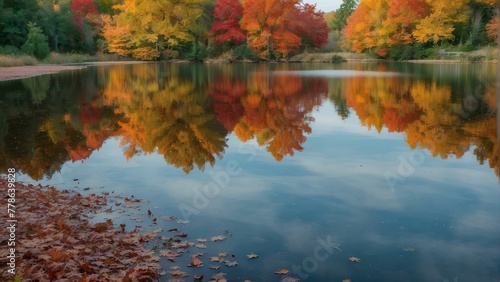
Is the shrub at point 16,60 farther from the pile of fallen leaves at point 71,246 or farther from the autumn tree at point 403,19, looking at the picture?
the autumn tree at point 403,19

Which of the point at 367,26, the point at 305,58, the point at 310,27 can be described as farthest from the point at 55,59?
the point at 367,26

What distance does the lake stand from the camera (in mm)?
5445

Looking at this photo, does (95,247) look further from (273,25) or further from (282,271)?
(273,25)

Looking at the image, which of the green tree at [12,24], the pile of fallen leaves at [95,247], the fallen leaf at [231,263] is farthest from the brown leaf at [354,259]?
the green tree at [12,24]

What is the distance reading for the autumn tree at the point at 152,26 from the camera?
57.6 meters

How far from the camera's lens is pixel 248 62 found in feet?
187

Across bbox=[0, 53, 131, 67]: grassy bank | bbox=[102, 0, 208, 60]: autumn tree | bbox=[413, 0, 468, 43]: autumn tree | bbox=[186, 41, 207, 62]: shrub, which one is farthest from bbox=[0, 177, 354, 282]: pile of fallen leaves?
bbox=[413, 0, 468, 43]: autumn tree

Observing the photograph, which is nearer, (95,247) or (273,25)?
(95,247)

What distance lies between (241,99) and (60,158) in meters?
10.1

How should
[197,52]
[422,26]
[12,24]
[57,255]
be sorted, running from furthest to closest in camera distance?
[197,52], [422,26], [12,24], [57,255]

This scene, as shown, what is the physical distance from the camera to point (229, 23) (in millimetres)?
58469

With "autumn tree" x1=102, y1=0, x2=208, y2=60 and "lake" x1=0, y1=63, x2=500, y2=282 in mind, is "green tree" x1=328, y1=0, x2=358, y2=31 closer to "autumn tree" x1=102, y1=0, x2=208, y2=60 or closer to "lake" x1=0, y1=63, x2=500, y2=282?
"autumn tree" x1=102, y1=0, x2=208, y2=60

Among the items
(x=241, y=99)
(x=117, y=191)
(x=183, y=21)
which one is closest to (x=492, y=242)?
(x=117, y=191)

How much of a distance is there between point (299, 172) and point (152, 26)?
52.9m
